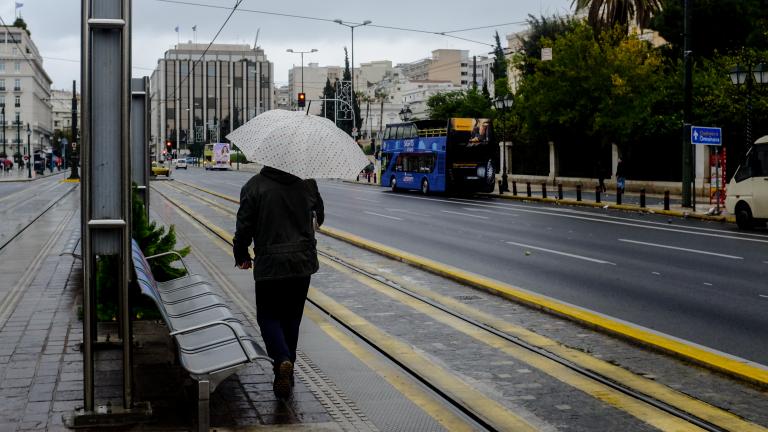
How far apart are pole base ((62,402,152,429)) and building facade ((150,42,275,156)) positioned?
570 ft

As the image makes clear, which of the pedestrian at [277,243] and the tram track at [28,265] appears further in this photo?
the tram track at [28,265]

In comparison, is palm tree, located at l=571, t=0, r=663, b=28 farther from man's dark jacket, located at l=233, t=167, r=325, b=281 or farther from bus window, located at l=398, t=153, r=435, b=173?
man's dark jacket, located at l=233, t=167, r=325, b=281

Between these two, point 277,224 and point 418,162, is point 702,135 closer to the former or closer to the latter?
point 418,162

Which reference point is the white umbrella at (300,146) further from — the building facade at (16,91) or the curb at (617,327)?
the building facade at (16,91)

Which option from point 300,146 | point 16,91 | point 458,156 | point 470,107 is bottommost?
point 300,146

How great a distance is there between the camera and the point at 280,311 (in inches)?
251

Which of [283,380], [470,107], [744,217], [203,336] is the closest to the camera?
[283,380]

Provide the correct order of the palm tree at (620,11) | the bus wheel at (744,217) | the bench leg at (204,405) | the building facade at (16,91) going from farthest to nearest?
the building facade at (16,91) → the palm tree at (620,11) → the bus wheel at (744,217) → the bench leg at (204,405)

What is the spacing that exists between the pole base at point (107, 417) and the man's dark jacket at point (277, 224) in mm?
1182

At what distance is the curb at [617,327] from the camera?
724cm

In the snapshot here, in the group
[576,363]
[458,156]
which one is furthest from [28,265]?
[458,156]

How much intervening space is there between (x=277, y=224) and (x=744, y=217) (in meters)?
19.2

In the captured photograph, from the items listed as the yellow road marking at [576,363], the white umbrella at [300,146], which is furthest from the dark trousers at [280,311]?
the yellow road marking at [576,363]

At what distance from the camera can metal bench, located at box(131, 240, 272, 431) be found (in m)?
5.26
